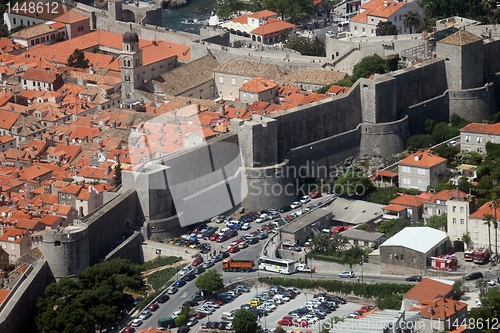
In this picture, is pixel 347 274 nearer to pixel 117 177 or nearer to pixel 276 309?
pixel 276 309

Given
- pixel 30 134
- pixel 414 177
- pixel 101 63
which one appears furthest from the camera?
pixel 101 63

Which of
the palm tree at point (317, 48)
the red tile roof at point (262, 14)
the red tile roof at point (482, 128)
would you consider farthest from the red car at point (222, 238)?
the red tile roof at point (262, 14)

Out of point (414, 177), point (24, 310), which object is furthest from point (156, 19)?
point (24, 310)

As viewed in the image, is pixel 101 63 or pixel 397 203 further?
pixel 101 63

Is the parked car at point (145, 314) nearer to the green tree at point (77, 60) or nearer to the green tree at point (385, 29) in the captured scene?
the green tree at point (77, 60)

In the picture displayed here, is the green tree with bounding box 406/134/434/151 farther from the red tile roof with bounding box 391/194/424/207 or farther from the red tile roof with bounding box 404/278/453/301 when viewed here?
the red tile roof with bounding box 404/278/453/301

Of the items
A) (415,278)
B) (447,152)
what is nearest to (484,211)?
(415,278)

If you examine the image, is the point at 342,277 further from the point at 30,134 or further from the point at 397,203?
the point at 30,134

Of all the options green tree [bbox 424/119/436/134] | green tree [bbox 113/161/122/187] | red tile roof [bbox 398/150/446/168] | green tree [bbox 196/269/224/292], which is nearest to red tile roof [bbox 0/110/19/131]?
green tree [bbox 113/161/122/187]
